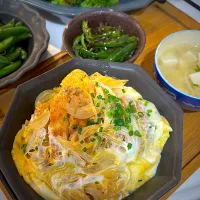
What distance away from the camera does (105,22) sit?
1.44m

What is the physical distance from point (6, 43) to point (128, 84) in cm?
58

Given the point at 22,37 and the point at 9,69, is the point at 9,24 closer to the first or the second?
the point at 22,37

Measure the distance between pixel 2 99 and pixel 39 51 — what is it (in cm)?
25

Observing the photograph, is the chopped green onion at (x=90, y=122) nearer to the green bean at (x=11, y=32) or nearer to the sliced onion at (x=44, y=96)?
the sliced onion at (x=44, y=96)

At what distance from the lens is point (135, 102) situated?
1.05 m

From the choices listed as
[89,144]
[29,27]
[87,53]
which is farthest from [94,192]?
[29,27]

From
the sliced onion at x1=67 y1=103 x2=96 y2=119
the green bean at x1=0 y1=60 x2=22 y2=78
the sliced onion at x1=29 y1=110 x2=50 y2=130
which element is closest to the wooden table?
the green bean at x1=0 y1=60 x2=22 y2=78

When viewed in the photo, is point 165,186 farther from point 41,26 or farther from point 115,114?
point 41,26

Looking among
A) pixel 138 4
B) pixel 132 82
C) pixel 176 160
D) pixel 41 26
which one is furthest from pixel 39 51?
pixel 176 160

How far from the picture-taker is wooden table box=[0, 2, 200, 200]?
1.20 metres

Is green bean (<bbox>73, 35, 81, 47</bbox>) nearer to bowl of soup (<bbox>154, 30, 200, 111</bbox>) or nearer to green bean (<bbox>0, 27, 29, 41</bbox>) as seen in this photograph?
green bean (<bbox>0, 27, 29, 41</bbox>)

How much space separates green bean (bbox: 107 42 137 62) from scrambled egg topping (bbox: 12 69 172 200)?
29 cm

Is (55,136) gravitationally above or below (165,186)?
above

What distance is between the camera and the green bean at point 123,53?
1.31m
